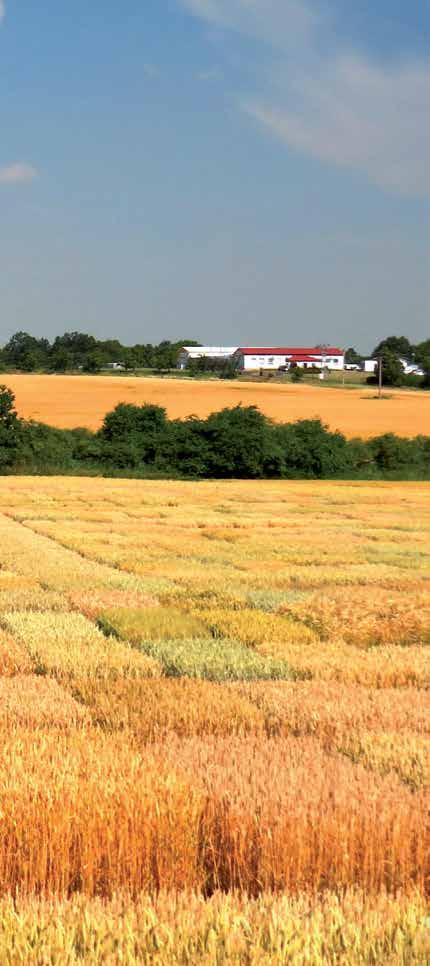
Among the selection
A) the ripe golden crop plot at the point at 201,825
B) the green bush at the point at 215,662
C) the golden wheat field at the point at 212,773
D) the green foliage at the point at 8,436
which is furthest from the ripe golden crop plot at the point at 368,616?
the green foliage at the point at 8,436

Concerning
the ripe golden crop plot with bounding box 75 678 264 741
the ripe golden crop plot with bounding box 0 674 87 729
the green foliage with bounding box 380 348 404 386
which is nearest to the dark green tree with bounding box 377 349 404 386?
the green foliage with bounding box 380 348 404 386

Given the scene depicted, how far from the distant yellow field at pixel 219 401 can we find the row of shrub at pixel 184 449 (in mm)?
25708

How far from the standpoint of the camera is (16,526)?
23969 mm

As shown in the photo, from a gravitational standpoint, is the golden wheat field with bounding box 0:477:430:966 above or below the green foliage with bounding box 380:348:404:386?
below

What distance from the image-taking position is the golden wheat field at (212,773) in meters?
3.67

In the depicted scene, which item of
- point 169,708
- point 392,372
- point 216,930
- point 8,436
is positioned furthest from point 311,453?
point 392,372

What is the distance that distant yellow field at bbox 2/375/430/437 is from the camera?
88062 mm

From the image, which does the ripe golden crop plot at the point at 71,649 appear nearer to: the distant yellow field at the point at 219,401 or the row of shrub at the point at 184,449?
the row of shrub at the point at 184,449

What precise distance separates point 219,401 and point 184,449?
5702 cm

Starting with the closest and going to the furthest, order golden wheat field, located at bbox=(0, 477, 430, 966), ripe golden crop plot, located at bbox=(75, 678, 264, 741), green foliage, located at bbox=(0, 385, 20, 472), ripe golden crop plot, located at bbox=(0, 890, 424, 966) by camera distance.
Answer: ripe golden crop plot, located at bbox=(0, 890, 424, 966) → golden wheat field, located at bbox=(0, 477, 430, 966) → ripe golden crop plot, located at bbox=(75, 678, 264, 741) → green foliage, located at bbox=(0, 385, 20, 472)

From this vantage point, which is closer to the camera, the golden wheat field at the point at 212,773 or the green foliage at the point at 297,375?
the golden wheat field at the point at 212,773

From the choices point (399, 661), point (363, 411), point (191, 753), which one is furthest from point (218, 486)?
point (363, 411)

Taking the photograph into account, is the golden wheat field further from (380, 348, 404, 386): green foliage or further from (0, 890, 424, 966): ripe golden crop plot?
(380, 348, 404, 386): green foliage

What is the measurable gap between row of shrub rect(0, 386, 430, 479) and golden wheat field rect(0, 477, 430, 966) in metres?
35.2
